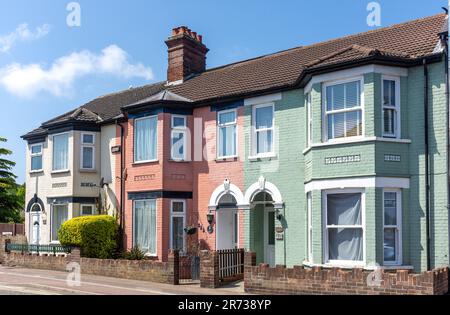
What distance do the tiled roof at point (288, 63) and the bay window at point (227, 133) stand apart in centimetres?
68

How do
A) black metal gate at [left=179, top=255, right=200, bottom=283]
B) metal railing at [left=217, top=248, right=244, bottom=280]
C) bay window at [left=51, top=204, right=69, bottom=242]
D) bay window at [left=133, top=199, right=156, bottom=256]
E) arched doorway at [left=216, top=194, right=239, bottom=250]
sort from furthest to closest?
bay window at [left=51, top=204, right=69, bottom=242]
bay window at [left=133, top=199, right=156, bottom=256]
arched doorway at [left=216, top=194, right=239, bottom=250]
black metal gate at [left=179, top=255, right=200, bottom=283]
metal railing at [left=217, top=248, right=244, bottom=280]

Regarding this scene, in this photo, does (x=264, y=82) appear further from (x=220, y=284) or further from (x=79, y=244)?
(x=79, y=244)

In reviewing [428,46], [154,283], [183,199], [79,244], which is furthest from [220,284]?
[428,46]

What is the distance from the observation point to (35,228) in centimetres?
2652

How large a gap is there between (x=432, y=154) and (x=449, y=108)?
4.13 feet

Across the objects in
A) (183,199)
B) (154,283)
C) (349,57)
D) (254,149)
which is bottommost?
(154,283)

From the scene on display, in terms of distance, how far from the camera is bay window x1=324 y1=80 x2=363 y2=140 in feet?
52.9

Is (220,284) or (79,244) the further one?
(79,244)

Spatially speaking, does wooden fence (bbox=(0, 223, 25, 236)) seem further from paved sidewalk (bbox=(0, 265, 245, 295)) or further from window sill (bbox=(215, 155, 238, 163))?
window sill (bbox=(215, 155, 238, 163))

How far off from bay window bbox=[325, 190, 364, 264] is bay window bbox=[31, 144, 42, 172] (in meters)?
15.0

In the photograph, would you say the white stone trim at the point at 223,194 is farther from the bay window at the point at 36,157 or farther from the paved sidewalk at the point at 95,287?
the bay window at the point at 36,157

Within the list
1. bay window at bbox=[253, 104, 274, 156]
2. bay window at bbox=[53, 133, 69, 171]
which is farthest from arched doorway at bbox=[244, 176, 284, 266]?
bay window at bbox=[53, 133, 69, 171]

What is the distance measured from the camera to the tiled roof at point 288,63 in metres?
16.6
